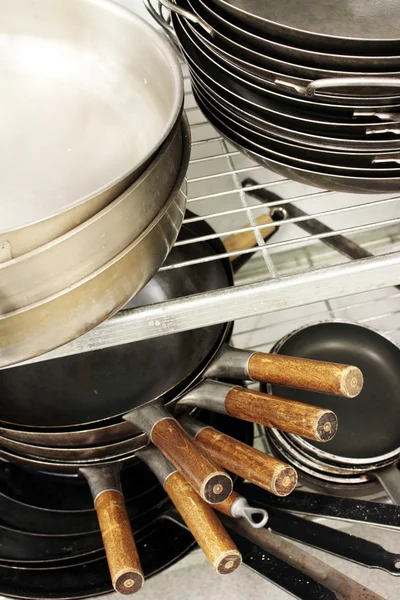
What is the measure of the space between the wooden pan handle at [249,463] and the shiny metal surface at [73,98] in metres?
0.26

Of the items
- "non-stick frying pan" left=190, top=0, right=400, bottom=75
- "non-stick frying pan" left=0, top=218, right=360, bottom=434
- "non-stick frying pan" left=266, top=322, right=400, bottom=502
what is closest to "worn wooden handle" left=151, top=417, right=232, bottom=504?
"non-stick frying pan" left=0, top=218, right=360, bottom=434

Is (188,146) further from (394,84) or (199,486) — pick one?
(199,486)

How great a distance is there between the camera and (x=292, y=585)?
584 mm

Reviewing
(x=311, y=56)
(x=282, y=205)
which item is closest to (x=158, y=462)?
(x=311, y=56)

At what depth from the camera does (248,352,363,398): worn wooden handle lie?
490 mm

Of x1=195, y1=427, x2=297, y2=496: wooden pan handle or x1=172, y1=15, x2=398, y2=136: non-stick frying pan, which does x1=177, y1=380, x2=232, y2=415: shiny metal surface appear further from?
x1=172, y1=15, x2=398, y2=136: non-stick frying pan

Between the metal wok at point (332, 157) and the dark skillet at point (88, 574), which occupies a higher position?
the metal wok at point (332, 157)

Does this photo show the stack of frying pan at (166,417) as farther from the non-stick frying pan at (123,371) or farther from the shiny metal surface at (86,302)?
the shiny metal surface at (86,302)

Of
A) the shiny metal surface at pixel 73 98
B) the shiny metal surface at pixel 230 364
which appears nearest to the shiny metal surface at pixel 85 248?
the shiny metal surface at pixel 73 98

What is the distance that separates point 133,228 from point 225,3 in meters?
0.22

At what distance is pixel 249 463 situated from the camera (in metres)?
0.53

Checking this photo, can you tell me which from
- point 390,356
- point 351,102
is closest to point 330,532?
point 390,356

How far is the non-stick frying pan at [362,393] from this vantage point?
30.1 inches

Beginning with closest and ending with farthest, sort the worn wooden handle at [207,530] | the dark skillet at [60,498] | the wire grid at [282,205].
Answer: the worn wooden handle at [207,530] → the dark skillet at [60,498] → the wire grid at [282,205]
